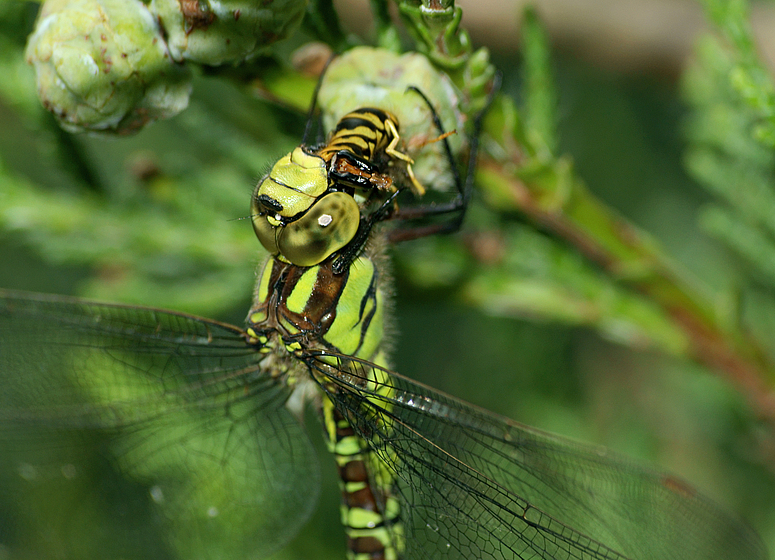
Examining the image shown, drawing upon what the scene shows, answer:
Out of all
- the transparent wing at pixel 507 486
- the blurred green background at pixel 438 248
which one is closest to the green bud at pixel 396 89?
the blurred green background at pixel 438 248

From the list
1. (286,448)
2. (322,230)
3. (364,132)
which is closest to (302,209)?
(322,230)

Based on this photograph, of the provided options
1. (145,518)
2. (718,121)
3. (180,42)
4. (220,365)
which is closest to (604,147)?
(718,121)

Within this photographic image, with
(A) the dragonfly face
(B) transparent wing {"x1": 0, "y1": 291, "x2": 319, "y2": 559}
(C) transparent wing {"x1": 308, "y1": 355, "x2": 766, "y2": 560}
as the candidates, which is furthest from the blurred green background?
(C) transparent wing {"x1": 308, "y1": 355, "x2": 766, "y2": 560}

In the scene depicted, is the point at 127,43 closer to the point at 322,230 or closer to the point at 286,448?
the point at 322,230

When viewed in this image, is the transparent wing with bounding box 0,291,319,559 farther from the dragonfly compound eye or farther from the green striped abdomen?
the dragonfly compound eye

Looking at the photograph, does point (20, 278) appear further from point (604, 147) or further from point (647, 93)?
point (647, 93)

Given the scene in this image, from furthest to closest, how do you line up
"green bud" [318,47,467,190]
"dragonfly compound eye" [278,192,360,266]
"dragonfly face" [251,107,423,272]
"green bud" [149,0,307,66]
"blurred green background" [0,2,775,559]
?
"blurred green background" [0,2,775,559] → "dragonfly compound eye" [278,192,360,266] → "dragonfly face" [251,107,423,272] → "green bud" [318,47,467,190] → "green bud" [149,0,307,66]
